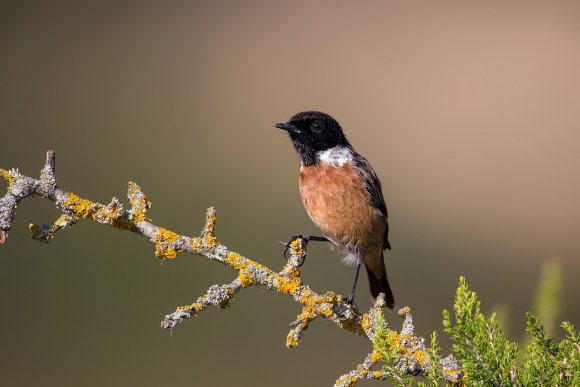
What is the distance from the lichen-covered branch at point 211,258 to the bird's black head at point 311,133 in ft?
4.66

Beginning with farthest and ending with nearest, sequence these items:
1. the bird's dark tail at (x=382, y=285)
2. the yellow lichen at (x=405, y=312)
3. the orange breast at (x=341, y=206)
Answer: the bird's dark tail at (x=382, y=285) < the orange breast at (x=341, y=206) < the yellow lichen at (x=405, y=312)

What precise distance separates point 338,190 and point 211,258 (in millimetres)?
1501

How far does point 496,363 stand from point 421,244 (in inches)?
356

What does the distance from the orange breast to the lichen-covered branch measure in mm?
1138

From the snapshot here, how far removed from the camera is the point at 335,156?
4.16m

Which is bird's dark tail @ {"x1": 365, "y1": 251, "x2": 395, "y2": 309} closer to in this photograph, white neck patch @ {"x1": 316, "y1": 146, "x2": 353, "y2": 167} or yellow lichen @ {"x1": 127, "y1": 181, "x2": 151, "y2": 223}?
white neck patch @ {"x1": 316, "y1": 146, "x2": 353, "y2": 167}

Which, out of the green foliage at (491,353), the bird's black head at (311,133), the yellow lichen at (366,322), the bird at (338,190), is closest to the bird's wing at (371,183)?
the bird at (338,190)

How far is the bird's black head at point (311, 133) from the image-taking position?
4160 millimetres

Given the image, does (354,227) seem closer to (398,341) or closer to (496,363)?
(398,341)

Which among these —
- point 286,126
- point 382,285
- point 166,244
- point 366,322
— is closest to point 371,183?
point 286,126

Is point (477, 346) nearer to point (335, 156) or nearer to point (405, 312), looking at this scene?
point (405, 312)

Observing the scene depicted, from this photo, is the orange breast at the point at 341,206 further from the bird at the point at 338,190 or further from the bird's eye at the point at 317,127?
the bird's eye at the point at 317,127

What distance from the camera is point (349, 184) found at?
4.01 meters

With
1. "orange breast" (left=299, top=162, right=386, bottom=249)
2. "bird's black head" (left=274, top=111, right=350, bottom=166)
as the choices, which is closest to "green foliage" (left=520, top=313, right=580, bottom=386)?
"orange breast" (left=299, top=162, right=386, bottom=249)
